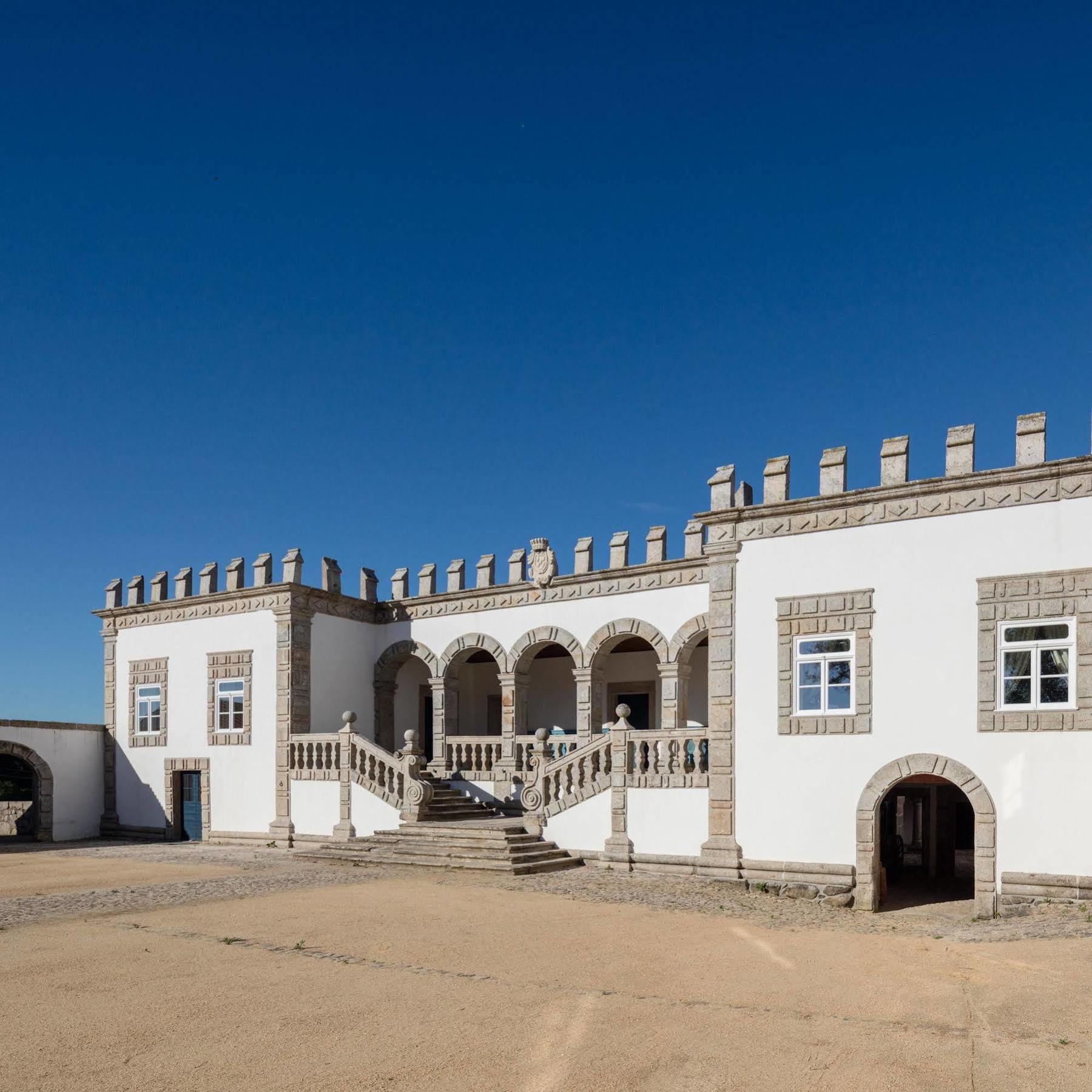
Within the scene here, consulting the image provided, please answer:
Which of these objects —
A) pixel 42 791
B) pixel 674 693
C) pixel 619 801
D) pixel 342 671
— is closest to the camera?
pixel 619 801

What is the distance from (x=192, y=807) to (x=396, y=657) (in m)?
5.10

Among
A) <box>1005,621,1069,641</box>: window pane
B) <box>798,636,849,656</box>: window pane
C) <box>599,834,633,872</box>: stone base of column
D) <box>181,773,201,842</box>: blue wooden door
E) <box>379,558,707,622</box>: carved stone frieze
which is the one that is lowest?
<box>181,773,201,842</box>: blue wooden door

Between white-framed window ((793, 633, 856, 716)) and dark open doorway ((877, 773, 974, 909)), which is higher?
white-framed window ((793, 633, 856, 716))

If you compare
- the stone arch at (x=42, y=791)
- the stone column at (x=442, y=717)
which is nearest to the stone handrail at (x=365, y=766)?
the stone column at (x=442, y=717)

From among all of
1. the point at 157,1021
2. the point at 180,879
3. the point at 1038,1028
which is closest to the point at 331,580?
the point at 180,879

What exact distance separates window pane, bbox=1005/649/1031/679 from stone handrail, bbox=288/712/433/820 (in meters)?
9.46

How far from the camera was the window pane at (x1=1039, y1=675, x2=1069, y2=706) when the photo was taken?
39.8 feet

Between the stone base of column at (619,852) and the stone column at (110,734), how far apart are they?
12167 mm

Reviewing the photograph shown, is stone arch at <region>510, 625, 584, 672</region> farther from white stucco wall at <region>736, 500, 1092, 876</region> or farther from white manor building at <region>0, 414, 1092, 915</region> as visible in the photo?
white stucco wall at <region>736, 500, 1092, 876</region>

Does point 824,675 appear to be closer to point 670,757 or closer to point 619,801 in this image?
point 670,757

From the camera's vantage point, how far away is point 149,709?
2214 centimetres

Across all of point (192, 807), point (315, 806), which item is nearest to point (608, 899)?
point (315, 806)

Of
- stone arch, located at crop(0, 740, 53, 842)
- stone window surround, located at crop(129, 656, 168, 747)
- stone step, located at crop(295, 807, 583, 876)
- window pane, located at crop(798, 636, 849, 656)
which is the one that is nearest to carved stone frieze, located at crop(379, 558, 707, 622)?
window pane, located at crop(798, 636, 849, 656)

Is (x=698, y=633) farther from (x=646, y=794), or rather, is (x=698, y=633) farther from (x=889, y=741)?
(x=889, y=741)
